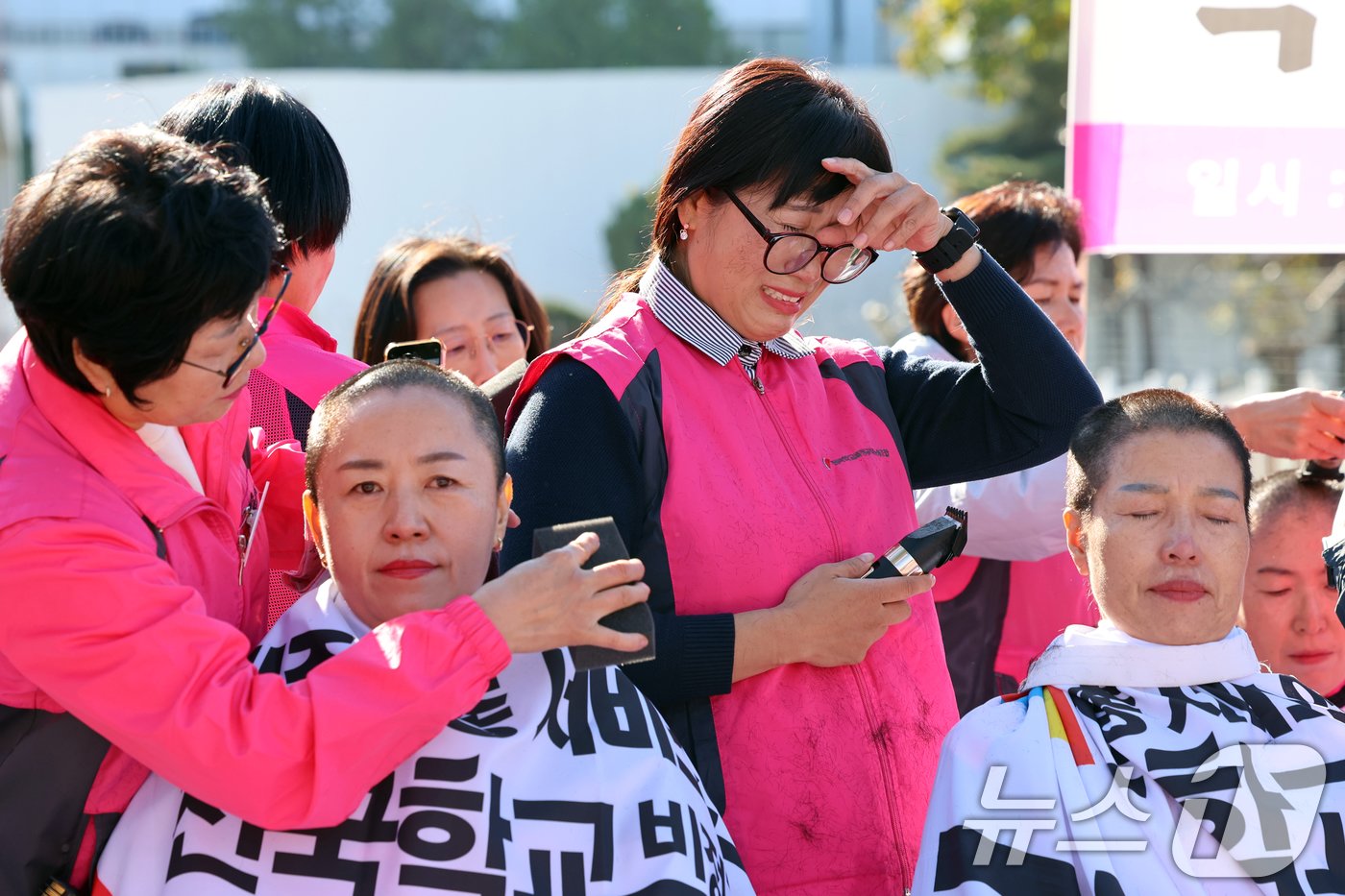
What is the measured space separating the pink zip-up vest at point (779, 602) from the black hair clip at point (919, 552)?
0.10 m

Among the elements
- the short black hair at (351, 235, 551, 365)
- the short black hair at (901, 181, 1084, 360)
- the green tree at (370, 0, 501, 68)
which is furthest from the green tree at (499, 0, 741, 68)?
the short black hair at (901, 181, 1084, 360)

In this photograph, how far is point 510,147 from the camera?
20.4 m

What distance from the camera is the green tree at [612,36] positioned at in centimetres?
2998

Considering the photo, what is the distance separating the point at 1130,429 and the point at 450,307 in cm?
205

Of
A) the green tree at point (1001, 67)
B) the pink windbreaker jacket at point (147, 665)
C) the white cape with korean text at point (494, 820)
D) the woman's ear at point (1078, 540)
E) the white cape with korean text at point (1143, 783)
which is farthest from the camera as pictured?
the green tree at point (1001, 67)

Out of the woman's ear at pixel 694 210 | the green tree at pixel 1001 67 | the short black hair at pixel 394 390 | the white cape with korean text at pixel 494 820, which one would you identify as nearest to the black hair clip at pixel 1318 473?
the woman's ear at pixel 694 210

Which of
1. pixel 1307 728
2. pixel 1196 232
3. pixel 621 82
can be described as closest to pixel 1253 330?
pixel 621 82

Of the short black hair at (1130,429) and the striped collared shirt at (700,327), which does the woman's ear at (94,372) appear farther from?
the short black hair at (1130,429)

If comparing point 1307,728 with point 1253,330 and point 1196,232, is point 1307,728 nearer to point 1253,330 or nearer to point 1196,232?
point 1196,232

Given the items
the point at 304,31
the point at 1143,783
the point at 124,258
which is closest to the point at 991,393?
the point at 1143,783

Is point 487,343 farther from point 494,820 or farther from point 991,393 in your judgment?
point 494,820

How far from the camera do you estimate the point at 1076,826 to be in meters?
2.12

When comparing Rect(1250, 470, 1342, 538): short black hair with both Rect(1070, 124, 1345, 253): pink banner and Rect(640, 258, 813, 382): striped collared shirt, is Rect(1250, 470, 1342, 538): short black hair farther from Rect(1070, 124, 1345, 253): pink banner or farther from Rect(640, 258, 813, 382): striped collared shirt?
Rect(640, 258, 813, 382): striped collared shirt

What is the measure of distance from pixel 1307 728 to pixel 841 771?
71 centimetres
